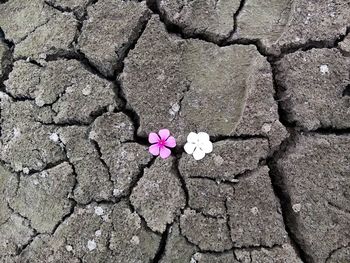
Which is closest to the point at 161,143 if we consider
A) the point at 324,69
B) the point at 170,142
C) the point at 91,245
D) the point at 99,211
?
the point at 170,142

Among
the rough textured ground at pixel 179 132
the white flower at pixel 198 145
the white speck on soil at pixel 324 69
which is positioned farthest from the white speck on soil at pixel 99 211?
the white speck on soil at pixel 324 69

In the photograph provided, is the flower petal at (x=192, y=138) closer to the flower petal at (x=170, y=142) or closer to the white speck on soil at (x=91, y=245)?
the flower petal at (x=170, y=142)

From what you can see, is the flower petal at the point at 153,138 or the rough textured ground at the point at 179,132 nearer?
the rough textured ground at the point at 179,132

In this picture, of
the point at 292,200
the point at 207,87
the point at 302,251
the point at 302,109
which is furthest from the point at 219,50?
the point at 302,251

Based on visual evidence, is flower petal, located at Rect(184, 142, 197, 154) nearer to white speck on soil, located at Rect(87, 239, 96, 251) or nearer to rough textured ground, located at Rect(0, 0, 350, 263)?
rough textured ground, located at Rect(0, 0, 350, 263)

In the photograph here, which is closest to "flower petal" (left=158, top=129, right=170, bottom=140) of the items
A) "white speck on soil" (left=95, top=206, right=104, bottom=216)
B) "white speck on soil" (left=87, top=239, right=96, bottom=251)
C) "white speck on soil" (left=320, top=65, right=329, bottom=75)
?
"white speck on soil" (left=95, top=206, right=104, bottom=216)

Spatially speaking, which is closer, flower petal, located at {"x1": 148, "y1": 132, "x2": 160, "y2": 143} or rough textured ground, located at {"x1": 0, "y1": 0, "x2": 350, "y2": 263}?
rough textured ground, located at {"x1": 0, "y1": 0, "x2": 350, "y2": 263}

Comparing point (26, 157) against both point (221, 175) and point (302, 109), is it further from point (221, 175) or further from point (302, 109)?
point (302, 109)

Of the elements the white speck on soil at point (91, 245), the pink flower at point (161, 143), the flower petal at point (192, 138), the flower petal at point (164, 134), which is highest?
the flower petal at point (192, 138)
